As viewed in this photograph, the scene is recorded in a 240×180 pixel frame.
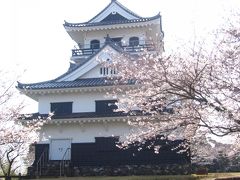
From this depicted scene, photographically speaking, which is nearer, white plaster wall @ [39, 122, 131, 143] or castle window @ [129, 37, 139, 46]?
white plaster wall @ [39, 122, 131, 143]

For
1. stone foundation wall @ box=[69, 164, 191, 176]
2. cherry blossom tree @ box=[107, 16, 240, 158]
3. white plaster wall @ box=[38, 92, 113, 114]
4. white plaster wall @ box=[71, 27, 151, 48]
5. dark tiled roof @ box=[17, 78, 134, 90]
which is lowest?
stone foundation wall @ box=[69, 164, 191, 176]

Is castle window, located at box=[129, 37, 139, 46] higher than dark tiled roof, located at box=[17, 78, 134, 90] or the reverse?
higher

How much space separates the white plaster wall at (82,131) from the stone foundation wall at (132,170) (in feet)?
7.03

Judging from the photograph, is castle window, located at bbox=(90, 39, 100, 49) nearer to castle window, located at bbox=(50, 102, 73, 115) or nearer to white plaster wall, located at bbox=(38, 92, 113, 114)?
white plaster wall, located at bbox=(38, 92, 113, 114)

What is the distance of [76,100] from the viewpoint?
2547 cm

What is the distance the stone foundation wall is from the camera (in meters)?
22.1

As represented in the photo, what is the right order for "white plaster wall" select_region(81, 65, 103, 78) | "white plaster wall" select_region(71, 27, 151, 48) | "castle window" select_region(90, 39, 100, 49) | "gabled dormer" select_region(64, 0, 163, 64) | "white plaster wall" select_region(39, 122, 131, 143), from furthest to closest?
"castle window" select_region(90, 39, 100, 49)
"white plaster wall" select_region(71, 27, 151, 48)
"gabled dormer" select_region(64, 0, 163, 64)
"white plaster wall" select_region(81, 65, 103, 78)
"white plaster wall" select_region(39, 122, 131, 143)

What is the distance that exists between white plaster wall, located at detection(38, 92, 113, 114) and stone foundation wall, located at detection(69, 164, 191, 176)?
407 cm

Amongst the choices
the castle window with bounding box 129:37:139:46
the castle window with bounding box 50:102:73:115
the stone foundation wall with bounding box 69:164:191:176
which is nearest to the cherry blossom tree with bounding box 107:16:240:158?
the stone foundation wall with bounding box 69:164:191:176

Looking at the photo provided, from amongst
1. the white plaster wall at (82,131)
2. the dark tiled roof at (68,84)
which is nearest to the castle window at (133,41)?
the dark tiled roof at (68,84)

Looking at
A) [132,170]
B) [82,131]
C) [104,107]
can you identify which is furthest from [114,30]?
[132,170]

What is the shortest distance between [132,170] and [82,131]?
4.21 meters

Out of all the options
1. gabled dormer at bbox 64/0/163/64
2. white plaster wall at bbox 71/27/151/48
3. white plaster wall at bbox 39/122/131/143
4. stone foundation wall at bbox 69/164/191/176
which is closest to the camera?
stone foundation wall at bbox 69/164/191/176

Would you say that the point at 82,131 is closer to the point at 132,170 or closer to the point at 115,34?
the point at 132,170
